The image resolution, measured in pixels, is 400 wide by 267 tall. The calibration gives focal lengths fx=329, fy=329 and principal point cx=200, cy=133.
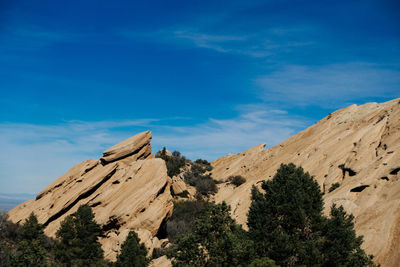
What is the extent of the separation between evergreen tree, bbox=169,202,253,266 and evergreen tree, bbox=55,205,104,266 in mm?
20354

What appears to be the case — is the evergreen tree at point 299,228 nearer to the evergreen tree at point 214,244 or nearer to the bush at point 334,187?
the evergreen tree at point 214,244

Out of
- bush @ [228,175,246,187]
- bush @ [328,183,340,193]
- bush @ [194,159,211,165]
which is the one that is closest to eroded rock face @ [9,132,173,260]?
bush @ [228,175,246,187]

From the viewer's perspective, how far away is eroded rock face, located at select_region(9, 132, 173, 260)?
51.4 m

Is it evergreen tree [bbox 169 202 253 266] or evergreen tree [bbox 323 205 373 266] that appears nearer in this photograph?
evergreen tree [bbox 169 202 253 266]

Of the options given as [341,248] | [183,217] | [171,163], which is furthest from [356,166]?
[171,163]

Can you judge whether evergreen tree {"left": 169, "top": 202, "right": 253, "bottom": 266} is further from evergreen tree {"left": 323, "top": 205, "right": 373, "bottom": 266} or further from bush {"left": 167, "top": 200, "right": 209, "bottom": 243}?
bush {"left": 167, "top": 200, "right": 209, "bottom": 243}

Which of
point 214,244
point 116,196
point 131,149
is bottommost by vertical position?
point 214,244

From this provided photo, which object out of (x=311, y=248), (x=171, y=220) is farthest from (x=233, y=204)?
(x=311, y=248)

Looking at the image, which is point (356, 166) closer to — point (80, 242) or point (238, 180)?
point (238, 180)

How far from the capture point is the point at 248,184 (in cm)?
7038

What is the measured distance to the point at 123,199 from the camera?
5438cm

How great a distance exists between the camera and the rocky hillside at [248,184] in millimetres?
40763

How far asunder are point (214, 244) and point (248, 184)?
46236 mm

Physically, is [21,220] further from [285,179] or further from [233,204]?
[285,179]
